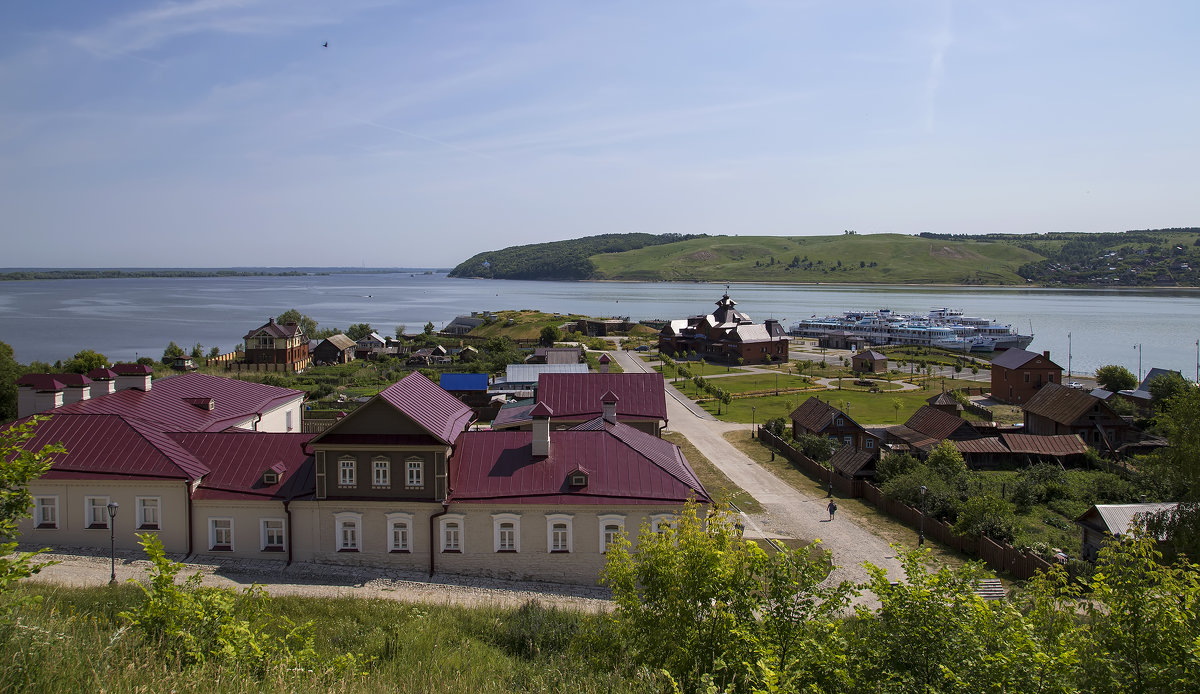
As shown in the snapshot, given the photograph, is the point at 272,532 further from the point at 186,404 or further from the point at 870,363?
the point at 870,363

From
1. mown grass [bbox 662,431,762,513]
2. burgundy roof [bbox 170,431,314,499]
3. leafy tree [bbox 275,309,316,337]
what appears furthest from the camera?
leafy tree [bbox 275,309,316,337]

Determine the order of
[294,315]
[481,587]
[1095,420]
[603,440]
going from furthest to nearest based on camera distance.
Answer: [294,315] → [1095,420] → [603,440] → [481,587]

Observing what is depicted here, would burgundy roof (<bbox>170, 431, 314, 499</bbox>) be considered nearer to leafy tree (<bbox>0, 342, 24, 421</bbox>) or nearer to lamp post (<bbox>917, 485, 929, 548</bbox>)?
lamp post (<bbox>917, 485, 929, 548</bbox>)

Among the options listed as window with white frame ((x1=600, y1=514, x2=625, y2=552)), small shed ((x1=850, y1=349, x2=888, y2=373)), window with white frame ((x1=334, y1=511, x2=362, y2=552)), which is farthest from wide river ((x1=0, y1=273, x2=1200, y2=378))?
window with white frame ((x1=334, y1=511, x2=362, y2=552))

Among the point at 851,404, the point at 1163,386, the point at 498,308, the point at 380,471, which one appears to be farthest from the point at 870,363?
the point at 498,308

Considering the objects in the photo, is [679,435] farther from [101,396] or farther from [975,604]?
[975,604]

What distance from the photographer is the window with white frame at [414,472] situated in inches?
833

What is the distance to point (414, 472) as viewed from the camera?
835 inches

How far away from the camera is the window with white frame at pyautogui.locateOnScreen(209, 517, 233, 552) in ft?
69.9

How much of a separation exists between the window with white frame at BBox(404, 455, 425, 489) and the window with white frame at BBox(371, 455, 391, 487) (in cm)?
50

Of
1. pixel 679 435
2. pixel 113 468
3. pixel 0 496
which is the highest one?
pixel 0 496

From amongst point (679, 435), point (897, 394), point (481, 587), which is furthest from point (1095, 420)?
point (481, 587)

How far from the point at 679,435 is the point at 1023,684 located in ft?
114

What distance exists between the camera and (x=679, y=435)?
43.0 m
